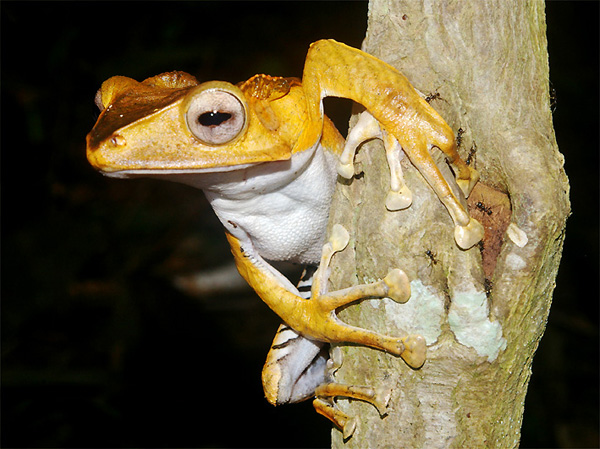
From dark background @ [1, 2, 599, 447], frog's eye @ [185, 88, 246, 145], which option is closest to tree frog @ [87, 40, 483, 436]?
frog's eye @ [185, 88, 246, 145]

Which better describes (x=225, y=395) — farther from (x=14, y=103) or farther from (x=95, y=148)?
(x=95, y=148)

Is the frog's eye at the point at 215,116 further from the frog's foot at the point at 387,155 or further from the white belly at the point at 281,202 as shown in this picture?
the frog's foot at the point at 387,155

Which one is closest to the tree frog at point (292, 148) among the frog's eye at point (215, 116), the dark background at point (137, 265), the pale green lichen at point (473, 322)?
the frog's eye at point (215, 116)

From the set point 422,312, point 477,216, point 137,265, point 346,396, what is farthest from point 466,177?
point 137,265

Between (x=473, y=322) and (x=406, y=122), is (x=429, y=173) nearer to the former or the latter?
(x=406, y=122)

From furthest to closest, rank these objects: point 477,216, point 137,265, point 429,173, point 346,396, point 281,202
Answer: point 137,265 → point 281,202 → point 346,396 → point 477,216 → point 429,173
